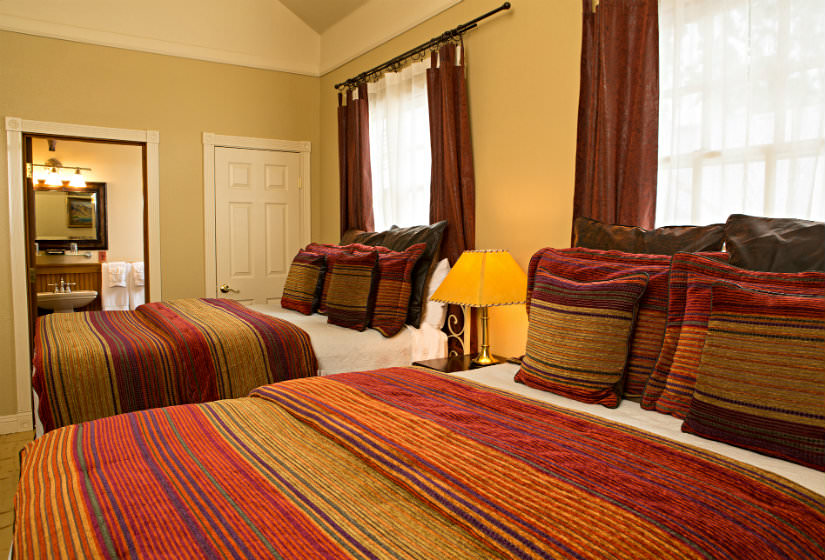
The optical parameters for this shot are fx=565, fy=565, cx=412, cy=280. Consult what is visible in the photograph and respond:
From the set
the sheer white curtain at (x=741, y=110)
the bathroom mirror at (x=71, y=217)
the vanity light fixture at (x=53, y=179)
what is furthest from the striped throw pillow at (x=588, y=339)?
the vanity light fixture at (x=53, y=179)

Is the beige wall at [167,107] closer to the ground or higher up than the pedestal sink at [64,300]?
higher up

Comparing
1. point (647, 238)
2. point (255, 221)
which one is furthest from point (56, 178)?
point (647, 238)

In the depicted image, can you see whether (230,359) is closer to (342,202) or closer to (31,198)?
(342,202)

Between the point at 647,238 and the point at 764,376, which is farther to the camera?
the point at 647,238

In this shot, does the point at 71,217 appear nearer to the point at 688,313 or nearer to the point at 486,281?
the point at 486,281

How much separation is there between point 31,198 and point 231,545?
3.86 m

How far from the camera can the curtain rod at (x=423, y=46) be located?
294cm

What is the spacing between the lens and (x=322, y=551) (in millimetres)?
896

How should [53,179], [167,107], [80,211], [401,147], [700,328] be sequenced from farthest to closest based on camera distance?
[80,211] → [53,179] → [167,107] → [401,147] → [700,328]

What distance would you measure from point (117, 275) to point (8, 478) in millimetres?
3939

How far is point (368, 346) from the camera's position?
291 cm

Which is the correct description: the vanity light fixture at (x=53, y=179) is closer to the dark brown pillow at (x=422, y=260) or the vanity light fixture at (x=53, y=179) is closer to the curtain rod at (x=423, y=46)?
the curtain rod at (x=423, y=46)

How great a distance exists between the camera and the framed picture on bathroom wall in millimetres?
6695

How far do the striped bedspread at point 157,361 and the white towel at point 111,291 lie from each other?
155 inches
